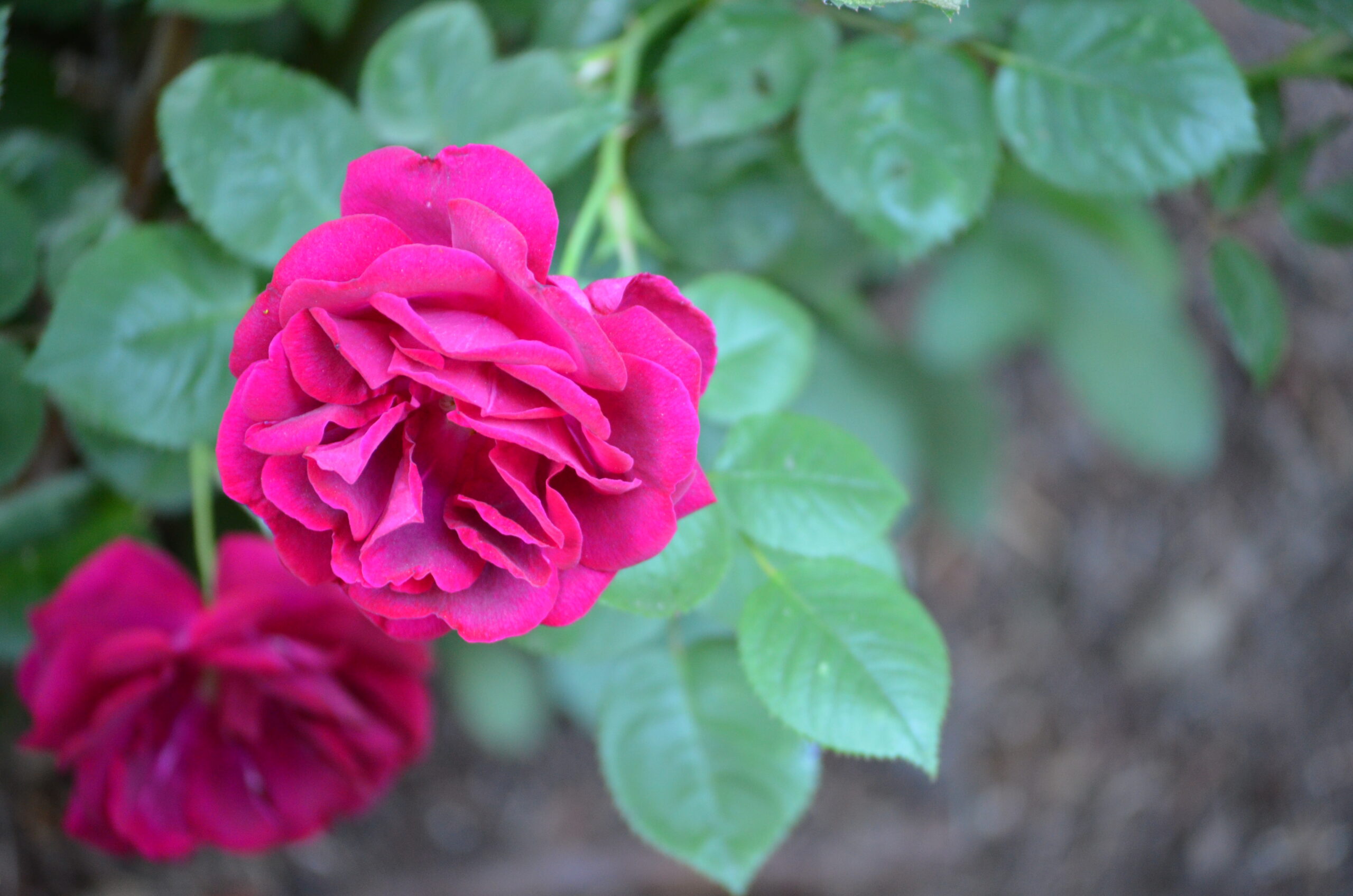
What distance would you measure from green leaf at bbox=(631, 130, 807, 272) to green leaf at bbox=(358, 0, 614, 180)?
0.45 ft

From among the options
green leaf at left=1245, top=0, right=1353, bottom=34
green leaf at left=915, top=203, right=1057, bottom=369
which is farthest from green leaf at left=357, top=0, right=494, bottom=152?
green leaf at left=915, top=203, right=1057, bottom=369

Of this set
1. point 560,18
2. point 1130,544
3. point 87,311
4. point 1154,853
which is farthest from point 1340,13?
point 1154,853

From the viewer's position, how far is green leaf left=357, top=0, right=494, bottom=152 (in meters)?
0.58

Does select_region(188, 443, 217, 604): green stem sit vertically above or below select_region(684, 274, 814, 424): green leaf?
below

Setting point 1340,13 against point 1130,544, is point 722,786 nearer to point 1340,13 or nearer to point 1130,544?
point 1340,13

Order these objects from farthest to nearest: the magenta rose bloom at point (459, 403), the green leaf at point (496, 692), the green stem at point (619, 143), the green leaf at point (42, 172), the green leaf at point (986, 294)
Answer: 1. the green leaf at point (986, 294)
2. the green leaf at point (496, 692)
3. the green leaf at point (42, 172)
4. the green stem at point (619, 143)
5. the magenta rose bloom at point (459, 403)

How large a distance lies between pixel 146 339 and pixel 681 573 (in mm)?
329

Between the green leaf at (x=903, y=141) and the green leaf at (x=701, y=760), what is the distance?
0.29 m

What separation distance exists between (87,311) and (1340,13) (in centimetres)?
68

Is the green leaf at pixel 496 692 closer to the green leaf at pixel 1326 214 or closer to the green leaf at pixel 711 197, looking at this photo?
the green leaf at pixel 711 197

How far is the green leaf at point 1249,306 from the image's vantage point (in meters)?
0.60

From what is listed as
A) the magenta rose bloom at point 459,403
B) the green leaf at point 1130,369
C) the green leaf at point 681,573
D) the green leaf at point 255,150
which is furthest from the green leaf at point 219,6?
the green leaf at point 1130,369

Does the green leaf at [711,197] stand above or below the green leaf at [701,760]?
above

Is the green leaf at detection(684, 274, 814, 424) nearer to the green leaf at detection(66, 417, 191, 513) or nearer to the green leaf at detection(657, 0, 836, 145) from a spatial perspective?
the green leaf at detection(657, 0, 836, 145)
